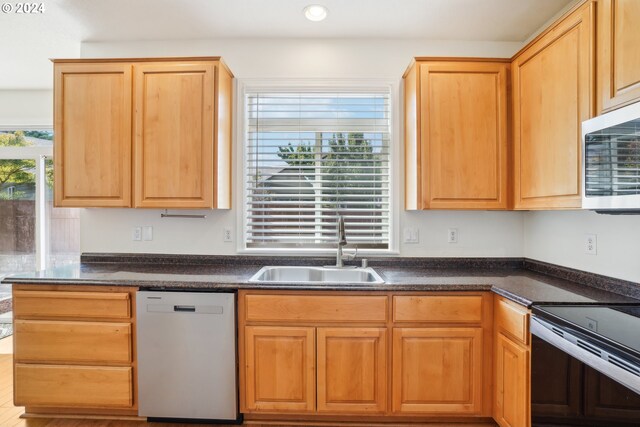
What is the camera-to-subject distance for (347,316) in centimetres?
204

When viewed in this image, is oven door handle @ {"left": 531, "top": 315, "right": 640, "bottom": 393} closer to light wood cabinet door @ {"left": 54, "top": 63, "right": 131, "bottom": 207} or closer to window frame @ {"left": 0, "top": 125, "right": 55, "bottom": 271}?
light wood cabinet door @ {"left": 54, "top": 63, "right": 131, "bottom": 207}

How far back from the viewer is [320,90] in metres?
2.71

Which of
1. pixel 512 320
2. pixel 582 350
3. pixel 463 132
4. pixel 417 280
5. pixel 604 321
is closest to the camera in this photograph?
pixel 582 350

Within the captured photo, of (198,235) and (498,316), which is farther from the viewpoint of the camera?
(198,235)

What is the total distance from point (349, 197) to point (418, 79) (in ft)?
3.14

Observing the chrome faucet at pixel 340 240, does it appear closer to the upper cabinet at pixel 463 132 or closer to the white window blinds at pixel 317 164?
the white window blinds at pixel 317 164

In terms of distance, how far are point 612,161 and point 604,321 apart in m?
0.64

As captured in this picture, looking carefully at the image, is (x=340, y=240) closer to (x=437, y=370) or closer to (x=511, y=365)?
(x=437, y=370)

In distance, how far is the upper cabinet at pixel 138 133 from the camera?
2.37m

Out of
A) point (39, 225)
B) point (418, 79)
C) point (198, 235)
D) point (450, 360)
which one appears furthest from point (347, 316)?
point (39, 225)

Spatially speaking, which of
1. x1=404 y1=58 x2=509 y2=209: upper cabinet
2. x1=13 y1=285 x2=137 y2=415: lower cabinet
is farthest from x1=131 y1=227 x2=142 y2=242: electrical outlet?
x1=404 y1=58 x2=509 y2=209: upper cabinet

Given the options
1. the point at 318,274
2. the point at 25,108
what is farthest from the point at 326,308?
the point at 25,108

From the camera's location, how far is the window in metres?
3.67

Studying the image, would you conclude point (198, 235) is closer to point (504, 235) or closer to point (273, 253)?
point (273, 253)
